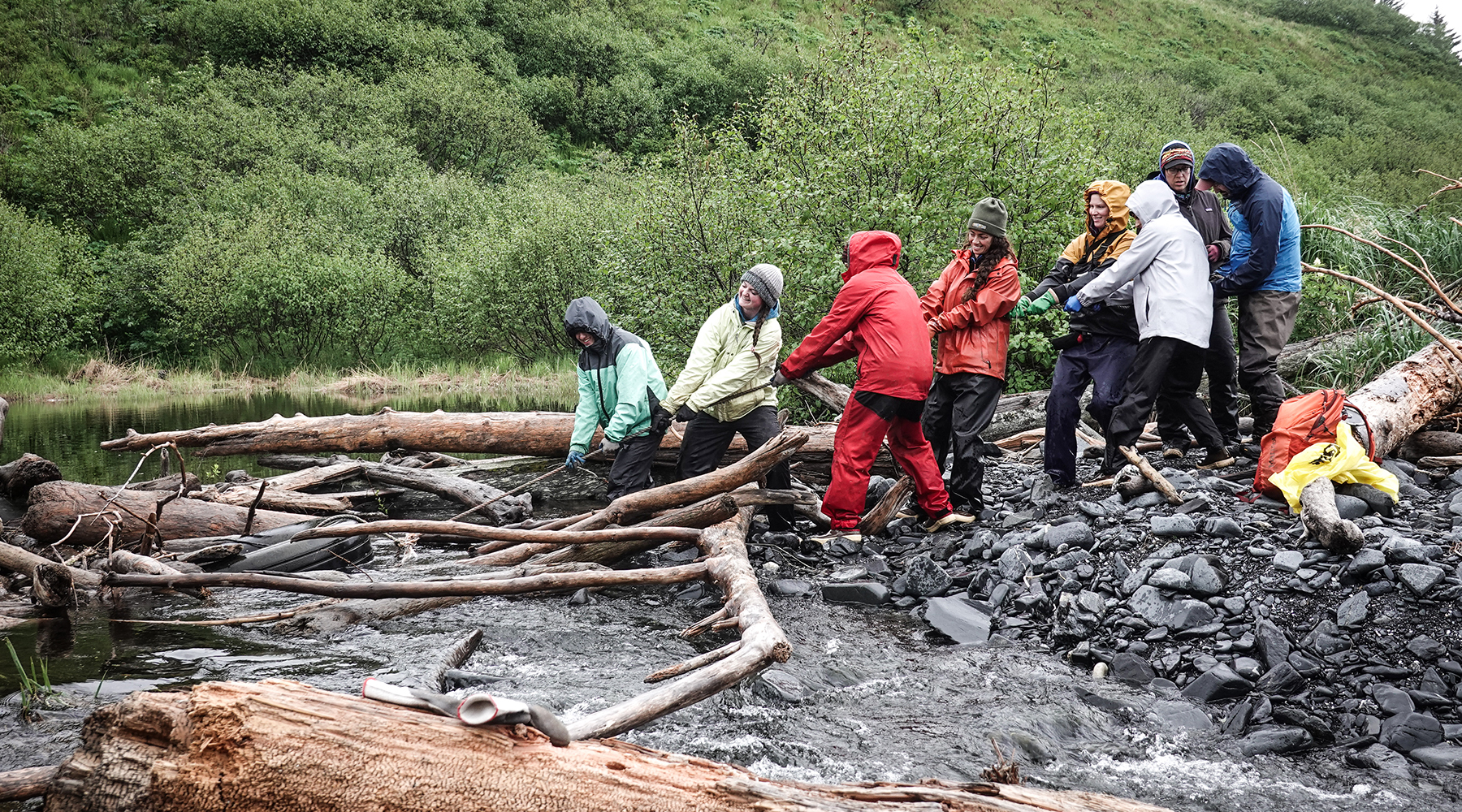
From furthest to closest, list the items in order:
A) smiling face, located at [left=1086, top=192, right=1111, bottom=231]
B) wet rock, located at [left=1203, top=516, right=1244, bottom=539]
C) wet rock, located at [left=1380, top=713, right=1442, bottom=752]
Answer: smiling face, located at [left=1086, top=192, right=1111, bottom=231]
wet rock, located at [left=1203, top=516, right=1244, bottom=539]
wet rock, located at [left=1380, top=713, right=1442, bottom=752]

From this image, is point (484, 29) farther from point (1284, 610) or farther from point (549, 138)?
point (1284, 610)

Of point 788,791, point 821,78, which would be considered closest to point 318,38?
point 821,78

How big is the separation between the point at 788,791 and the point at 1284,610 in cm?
394

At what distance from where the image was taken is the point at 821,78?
16281 millimetres

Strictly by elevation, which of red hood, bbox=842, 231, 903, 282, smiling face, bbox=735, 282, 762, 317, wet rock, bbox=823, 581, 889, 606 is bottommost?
wet rock, bbox=823, 581, 889, 606

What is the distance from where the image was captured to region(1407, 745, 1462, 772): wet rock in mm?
3793

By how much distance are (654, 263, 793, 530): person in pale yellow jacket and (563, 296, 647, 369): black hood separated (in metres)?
0.70

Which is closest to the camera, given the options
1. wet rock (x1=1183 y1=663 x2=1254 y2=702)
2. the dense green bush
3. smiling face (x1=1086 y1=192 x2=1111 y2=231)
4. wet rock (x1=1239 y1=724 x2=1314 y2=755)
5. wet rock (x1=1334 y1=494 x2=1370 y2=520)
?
wet rock (x1=1239 y1=724 x2=1314 y2=755)

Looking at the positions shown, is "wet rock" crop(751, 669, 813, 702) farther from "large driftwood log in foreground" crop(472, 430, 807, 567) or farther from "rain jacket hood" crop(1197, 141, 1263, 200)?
"rain jacket hood" crop(1197, 141, 1263, 200)

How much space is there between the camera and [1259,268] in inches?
289

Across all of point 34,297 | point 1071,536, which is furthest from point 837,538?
point 34,297

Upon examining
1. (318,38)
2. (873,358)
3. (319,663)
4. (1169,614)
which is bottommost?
(319,663)

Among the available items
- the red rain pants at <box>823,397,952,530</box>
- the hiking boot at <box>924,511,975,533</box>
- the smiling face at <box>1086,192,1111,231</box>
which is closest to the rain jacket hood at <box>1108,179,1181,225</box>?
the smiling face at <box>1086,192,1111,231</box>

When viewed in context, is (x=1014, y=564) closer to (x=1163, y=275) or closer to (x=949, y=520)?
A: (x=949, y=520)
